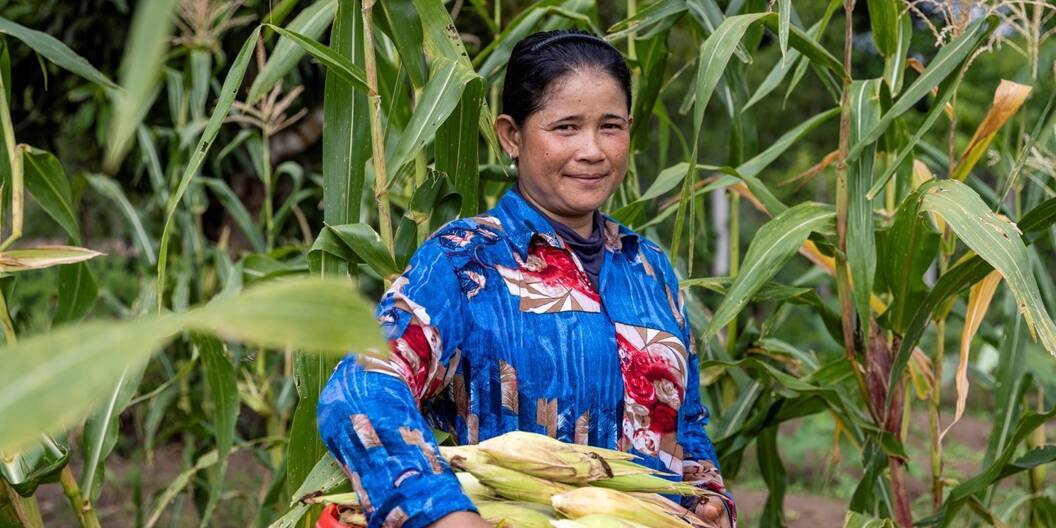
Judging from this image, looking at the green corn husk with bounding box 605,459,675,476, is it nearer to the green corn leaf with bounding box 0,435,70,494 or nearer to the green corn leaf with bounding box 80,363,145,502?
the green corn leaf with bounding box 0,435,70,494

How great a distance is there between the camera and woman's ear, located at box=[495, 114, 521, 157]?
162cm

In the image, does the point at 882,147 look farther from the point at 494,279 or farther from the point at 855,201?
the point at 494,279

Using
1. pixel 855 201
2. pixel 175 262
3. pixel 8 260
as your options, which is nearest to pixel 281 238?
pixel 175 262

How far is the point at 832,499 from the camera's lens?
14.5 ft

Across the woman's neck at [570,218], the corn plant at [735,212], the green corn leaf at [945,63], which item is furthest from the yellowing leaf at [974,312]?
the woman's neck at [570,218]

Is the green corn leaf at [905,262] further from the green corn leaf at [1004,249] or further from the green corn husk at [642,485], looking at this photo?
the green corn husk at [642,485]

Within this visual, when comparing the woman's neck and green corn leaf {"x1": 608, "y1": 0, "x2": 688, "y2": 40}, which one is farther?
green corn leaf {"x1": 608, "y1": 0, "x2": 688, "y2": 40}

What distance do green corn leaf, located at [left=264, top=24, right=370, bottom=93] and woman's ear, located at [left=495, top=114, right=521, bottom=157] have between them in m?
0.20

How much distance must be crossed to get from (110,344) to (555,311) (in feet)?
3.42

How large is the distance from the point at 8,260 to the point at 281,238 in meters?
2.67

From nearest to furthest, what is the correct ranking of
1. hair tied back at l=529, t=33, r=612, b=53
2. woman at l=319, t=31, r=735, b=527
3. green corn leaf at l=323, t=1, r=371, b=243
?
woman at l=319, t=31, r=735, b=527
hair tied back at l=529, t=33, r=612, b=53
green corn leaf at l=323, t=1, r=371, b=243

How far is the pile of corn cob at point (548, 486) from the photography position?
1127 mm

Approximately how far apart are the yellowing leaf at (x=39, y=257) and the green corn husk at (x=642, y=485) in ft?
3.22

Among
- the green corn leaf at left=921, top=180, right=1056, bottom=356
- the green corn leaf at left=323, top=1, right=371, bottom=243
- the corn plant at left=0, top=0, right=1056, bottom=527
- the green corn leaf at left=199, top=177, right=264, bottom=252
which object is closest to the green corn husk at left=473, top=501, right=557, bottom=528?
the corn plant at left=0, top=0, right=1056, bottom=527
